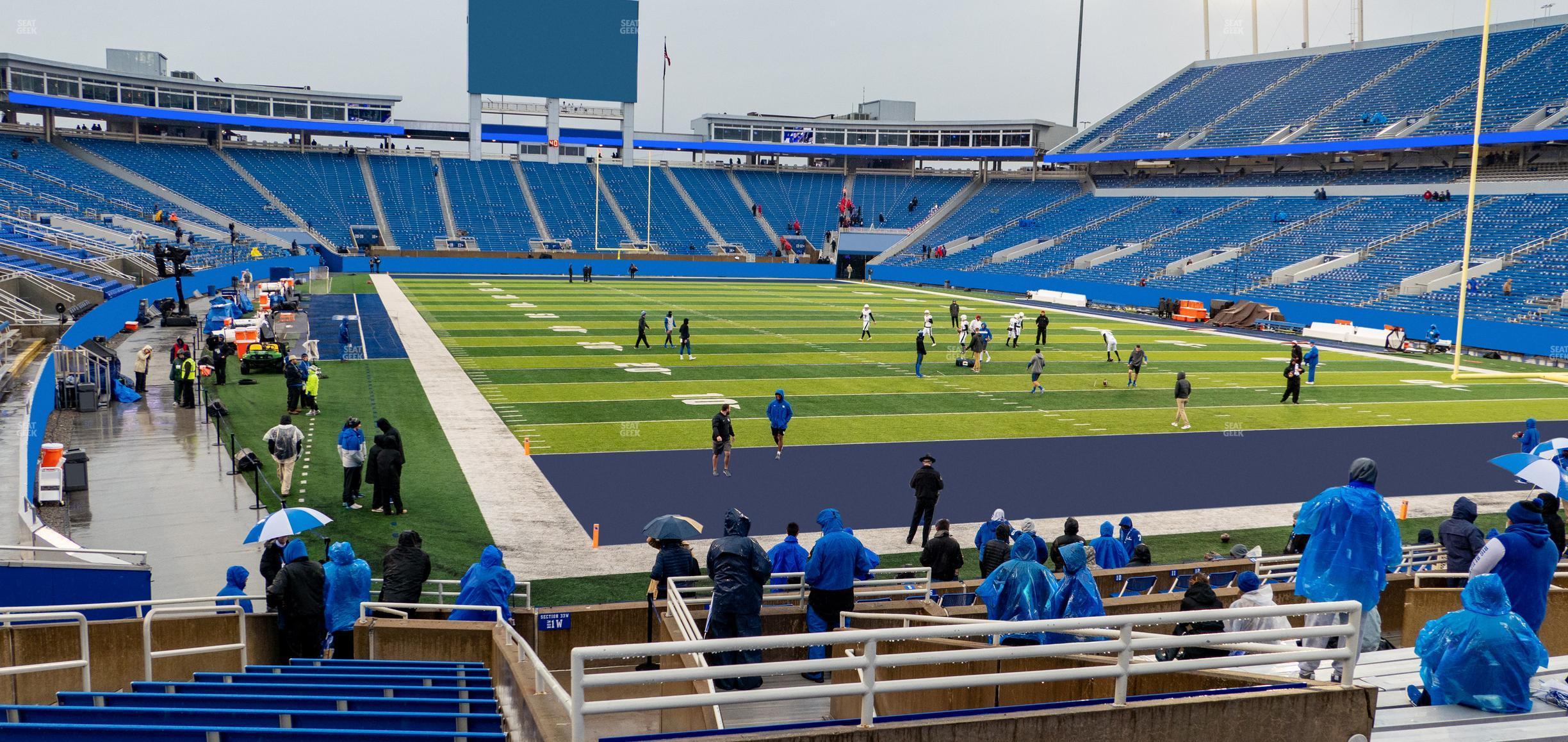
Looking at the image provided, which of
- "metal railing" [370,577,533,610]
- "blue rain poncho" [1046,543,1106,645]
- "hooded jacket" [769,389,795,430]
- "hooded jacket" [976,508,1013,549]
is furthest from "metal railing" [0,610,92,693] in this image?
"hooded jacket" [769,389,795,430]

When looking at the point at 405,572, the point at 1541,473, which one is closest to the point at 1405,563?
the point at 1541,473

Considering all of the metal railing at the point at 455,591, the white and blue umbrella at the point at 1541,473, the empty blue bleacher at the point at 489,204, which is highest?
the empty blue bleacher at the point at 489,204

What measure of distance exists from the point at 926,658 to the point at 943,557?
6.97 meters

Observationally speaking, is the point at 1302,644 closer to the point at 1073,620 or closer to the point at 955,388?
the point at 1073,620

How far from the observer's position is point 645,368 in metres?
29.0

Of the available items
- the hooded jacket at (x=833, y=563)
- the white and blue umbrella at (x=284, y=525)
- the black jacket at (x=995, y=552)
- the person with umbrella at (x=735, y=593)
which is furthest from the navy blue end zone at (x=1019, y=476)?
the person with umbrella at (x=735, y=593)

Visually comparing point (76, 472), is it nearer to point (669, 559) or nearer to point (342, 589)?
point (342, 589)

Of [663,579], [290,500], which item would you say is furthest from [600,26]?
[663,579]

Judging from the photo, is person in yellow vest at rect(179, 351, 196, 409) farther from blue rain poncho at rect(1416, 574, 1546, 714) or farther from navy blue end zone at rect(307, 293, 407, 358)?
blue rain poncho at rect(1416, 574, 1546, 714)

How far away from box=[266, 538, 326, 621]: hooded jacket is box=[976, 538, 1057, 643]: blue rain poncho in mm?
5171

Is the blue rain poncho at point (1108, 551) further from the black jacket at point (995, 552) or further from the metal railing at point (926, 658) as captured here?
the metal railing at point (926, 658)

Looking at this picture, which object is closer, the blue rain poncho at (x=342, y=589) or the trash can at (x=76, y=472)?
the blue rain poncho at (x=342, y=589)

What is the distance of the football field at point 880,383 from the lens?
22266mm

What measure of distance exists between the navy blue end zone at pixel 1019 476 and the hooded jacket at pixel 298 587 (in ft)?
19.1
